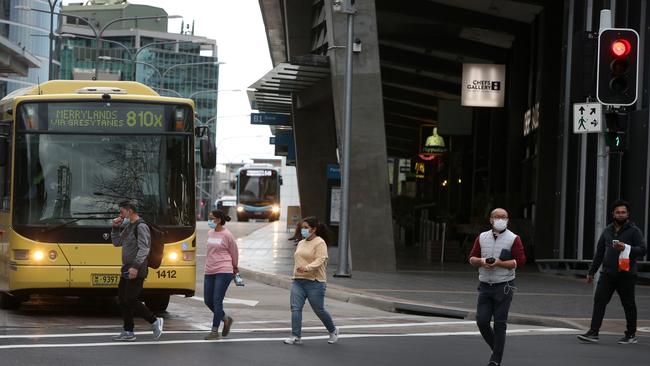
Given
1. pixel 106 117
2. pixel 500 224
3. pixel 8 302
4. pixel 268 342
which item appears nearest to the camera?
pixel 500 224

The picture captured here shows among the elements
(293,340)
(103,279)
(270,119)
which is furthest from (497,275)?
(270,119)

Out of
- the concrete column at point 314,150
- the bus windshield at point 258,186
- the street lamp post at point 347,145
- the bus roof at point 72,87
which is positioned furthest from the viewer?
the bus windshield at point 258,186

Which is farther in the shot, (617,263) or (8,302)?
(8,302)

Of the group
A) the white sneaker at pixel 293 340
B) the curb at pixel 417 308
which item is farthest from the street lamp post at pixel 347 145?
the white sneaker at pixel 293 340

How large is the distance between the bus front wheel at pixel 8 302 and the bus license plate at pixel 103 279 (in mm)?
1740

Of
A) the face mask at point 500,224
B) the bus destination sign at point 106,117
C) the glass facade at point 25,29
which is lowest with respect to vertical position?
the face mask at point 500,224

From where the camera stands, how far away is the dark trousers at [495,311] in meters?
12.0

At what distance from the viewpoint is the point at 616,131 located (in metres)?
16.2

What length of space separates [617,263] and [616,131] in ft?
7.16

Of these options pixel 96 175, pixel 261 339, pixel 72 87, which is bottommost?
pixel 261 339

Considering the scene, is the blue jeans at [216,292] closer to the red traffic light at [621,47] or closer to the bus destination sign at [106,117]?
the bus destination sign at [106,117]

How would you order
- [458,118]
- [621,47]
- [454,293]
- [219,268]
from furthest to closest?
[458,118], [454,293], [621,47], [219,268]

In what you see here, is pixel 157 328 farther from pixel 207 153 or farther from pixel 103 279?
pixel 207 153

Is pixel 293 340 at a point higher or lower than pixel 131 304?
lower
